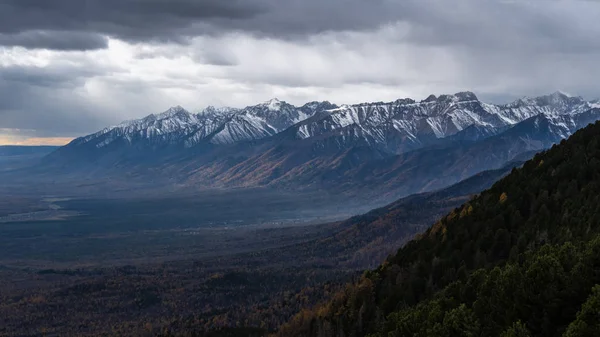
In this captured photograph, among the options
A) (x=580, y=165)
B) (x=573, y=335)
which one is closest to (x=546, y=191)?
(x=580, y=165)

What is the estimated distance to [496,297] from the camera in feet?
238

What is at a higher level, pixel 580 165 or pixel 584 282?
pixel 580 165

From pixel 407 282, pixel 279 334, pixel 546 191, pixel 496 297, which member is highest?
pixel 546 191

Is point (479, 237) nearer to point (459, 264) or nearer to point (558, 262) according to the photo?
point (459, 264)

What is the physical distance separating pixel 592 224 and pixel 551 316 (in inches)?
1640

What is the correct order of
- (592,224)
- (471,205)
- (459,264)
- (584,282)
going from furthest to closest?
(471,205) → (459,264) → (592,224) → (584,282)

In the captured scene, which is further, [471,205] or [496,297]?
[471,205]

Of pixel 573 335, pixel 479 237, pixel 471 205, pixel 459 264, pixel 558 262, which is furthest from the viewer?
pixel 471 205

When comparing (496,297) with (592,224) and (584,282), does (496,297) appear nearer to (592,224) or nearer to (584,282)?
(584,282)

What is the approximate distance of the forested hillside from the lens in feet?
216

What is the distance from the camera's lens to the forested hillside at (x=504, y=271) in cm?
6594

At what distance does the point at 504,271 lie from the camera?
81625mm

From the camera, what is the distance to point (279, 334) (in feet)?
532

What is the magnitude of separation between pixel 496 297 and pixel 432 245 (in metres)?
74.4
